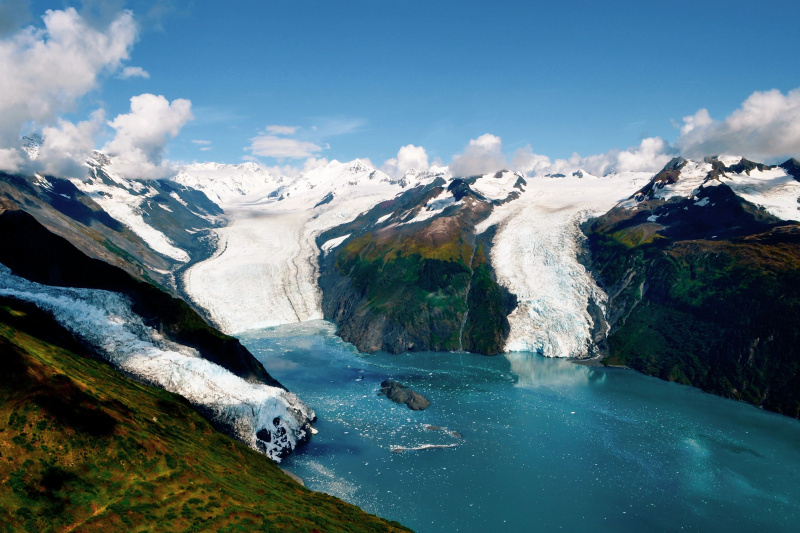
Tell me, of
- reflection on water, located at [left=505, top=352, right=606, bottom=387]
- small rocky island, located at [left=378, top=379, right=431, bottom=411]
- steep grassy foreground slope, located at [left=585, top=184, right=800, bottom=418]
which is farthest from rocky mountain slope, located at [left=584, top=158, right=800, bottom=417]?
small rocky island, located at [left=378, top=379, right=431, bottom=411]

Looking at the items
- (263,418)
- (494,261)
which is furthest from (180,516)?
(494,261)

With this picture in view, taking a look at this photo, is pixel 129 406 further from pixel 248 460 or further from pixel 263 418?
pixel 263 418

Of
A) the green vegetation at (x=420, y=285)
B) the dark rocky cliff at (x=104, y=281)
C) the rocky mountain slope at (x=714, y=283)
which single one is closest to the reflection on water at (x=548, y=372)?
the rocky mountain slope at (x=714, y=283)

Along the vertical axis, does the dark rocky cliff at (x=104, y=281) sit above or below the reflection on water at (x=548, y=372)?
above

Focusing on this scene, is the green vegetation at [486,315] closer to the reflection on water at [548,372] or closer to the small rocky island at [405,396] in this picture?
the reflection on water at [548,372]

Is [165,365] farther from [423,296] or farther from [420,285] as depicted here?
[420,285]

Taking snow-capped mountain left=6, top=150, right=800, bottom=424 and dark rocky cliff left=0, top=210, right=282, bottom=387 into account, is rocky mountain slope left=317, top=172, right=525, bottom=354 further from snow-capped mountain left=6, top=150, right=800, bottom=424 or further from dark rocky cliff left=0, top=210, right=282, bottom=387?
dark rocky cliff left=0, top=210, right=282, bottom=387
